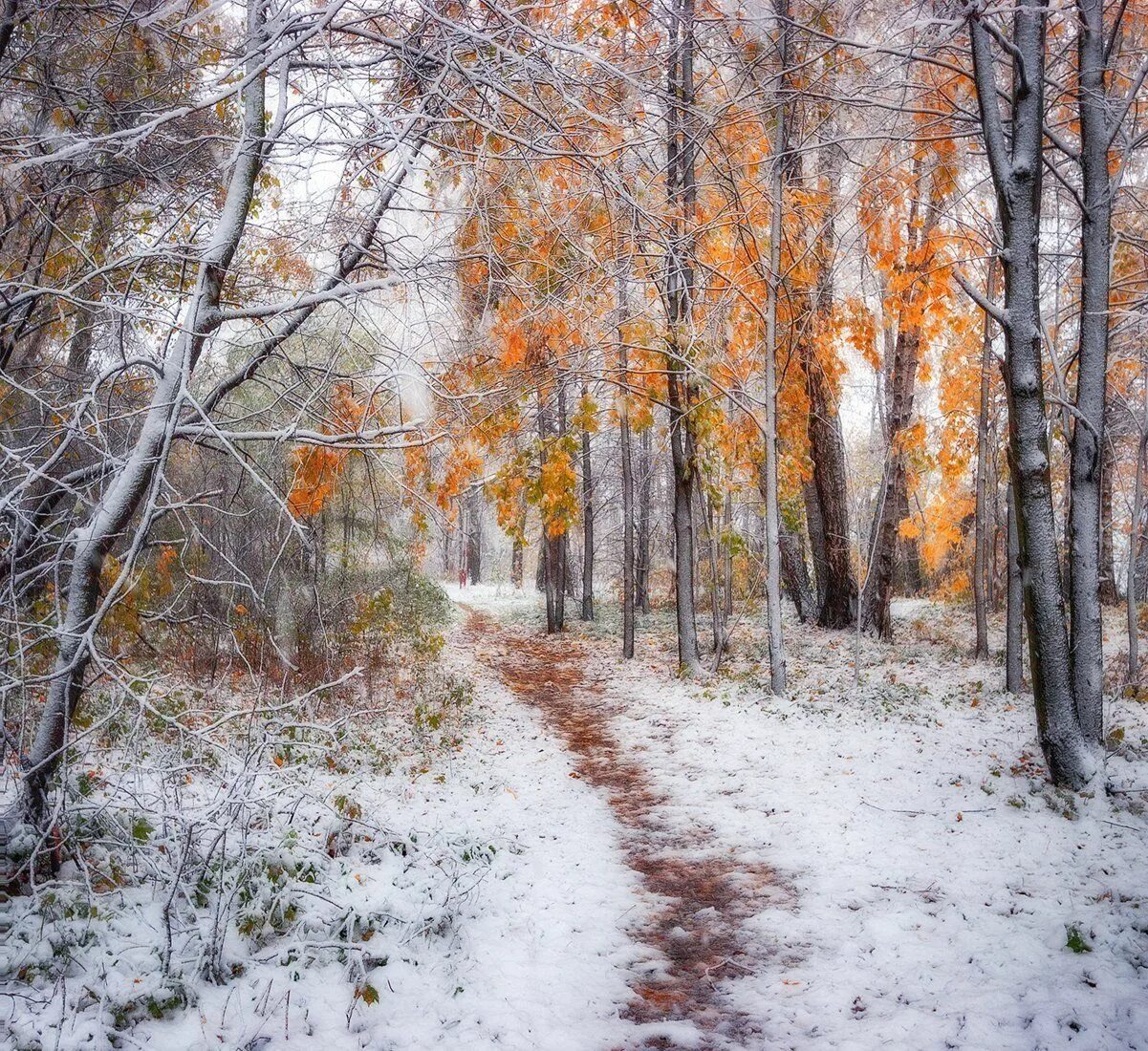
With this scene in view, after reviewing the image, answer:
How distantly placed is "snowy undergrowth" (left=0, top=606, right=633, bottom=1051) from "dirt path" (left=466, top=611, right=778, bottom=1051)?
224 millimetres

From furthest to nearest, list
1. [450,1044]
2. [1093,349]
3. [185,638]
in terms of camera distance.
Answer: [185,638] < [1093,349] < [450,1044]

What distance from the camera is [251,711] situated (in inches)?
130

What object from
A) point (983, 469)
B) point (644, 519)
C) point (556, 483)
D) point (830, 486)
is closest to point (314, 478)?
point (556, 483)

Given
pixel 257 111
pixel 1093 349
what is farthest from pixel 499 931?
pixel 1093 349

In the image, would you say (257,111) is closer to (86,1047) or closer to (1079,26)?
(86,1047)

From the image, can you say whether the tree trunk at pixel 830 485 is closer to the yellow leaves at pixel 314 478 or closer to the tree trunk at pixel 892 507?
the tree trunk at pixel 892 507

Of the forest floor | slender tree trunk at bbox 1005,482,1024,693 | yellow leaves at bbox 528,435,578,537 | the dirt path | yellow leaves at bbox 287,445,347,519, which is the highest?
yellow leaves at bbox 528,435,578,537

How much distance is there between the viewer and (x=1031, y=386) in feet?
16.9

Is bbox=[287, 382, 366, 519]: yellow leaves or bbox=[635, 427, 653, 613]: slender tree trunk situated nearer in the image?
bbox=[287, 382, 366, 519]: yellow leaves

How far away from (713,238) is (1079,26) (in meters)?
4.60

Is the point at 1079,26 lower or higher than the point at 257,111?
higher

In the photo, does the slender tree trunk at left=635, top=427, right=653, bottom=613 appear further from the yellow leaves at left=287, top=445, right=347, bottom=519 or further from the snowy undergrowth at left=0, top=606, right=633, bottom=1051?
the snowy undergrowth at left=0, top=606, right=633, bottom=1051

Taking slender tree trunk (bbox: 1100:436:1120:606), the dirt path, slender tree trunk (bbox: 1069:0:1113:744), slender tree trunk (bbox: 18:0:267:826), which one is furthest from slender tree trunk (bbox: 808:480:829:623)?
slender tree trunk (bbox: 18:0:267:826)

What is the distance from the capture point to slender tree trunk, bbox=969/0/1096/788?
512 cm
